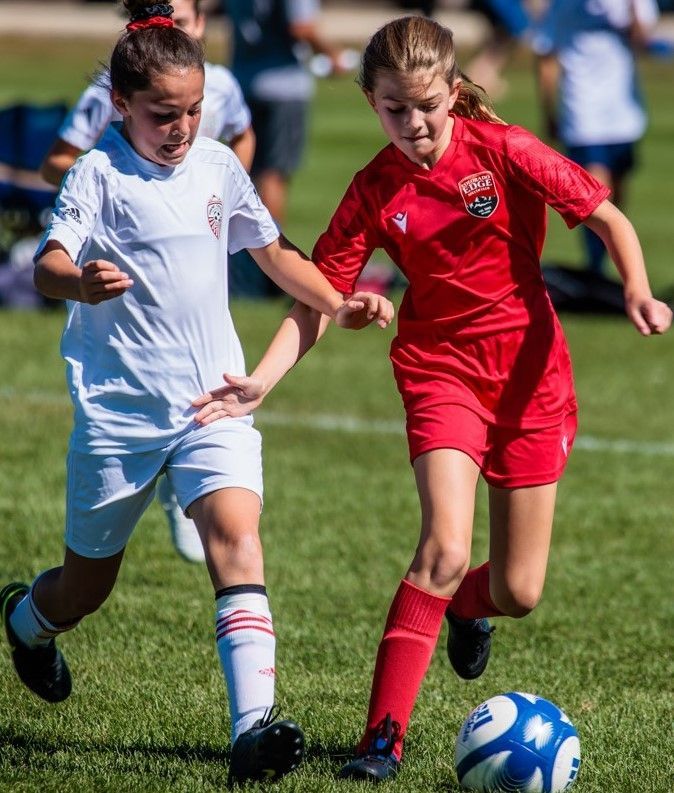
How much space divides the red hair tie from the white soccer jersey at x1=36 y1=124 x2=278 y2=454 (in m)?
0.30

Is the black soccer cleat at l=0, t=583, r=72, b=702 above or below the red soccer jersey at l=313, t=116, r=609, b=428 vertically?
below

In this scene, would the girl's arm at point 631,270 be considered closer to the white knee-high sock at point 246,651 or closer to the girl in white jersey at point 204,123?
the white knee-high sock at point 246,651

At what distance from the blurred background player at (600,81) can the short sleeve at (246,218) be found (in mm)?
7513

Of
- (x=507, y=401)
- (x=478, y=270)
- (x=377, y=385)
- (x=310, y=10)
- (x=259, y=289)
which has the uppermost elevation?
(x=478, y=270)

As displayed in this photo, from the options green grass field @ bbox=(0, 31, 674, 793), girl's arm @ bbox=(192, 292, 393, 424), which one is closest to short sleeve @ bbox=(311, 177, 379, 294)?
girl's arm @ bbox=(192, 292, 393, 424)

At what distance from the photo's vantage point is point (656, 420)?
29.6 feet

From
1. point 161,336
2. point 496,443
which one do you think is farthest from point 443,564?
point 161,336

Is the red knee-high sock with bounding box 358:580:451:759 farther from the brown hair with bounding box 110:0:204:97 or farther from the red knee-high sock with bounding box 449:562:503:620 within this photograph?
the brown hair with bounding box 110:0:204:97

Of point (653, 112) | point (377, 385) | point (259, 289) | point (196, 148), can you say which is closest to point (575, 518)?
point (377, 385)

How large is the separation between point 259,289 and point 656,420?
4.00 metres

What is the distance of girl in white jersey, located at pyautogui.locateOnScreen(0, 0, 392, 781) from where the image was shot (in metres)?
4.14

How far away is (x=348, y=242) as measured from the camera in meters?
4.61

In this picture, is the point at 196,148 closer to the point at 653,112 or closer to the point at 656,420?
the point at 656,420

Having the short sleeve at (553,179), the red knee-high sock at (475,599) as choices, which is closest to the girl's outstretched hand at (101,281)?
the short sleeve at (553,179)
